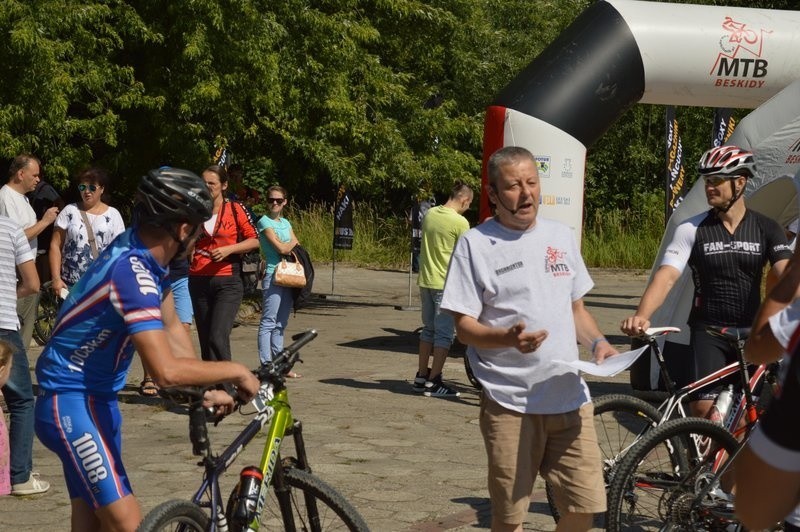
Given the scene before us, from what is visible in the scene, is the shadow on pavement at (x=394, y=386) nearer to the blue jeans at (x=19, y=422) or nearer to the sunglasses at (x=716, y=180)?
the blue jeans at (x=19, y=422)

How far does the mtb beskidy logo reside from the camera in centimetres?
1162

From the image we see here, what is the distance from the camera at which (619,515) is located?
18.6 feet

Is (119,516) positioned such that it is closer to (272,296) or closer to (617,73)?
(272,296)

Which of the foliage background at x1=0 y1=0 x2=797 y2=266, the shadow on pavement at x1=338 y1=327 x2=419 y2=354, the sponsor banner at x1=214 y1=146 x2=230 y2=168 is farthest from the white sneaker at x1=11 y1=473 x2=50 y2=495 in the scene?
the sponsor banner at x1=214 y1=146 x2=230 y2=168

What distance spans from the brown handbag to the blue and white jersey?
6881 millimetres

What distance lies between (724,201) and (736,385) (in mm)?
893

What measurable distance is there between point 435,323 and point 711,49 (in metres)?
3.57

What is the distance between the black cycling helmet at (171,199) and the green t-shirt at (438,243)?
22.9 feet

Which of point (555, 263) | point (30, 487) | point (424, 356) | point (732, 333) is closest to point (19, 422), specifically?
point (30, 487)

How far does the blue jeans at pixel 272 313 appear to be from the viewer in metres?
11.1

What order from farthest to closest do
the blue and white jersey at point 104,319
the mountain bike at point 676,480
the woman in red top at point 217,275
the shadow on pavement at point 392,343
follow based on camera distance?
the shadow on pavement at point 392,343, the woman in red top at point 217,275, the mountain bike at point 676,480, the blue and white jersey at point 104,319

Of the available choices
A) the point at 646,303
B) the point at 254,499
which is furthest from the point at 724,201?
the point at 254,499

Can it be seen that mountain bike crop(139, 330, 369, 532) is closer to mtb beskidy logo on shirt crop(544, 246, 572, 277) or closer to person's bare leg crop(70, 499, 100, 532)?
person's bare leg crop(70, 499, 100, 532)

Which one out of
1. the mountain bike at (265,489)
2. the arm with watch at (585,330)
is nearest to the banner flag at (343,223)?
the arm with watch at (585,330)
